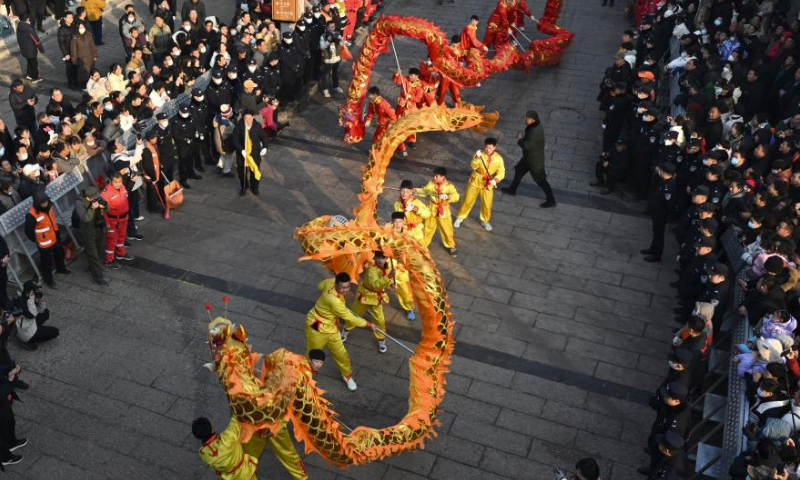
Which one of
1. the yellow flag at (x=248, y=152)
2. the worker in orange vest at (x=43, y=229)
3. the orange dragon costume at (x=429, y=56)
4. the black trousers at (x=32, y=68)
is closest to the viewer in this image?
the worker in orange vest at (x=43, y=229)

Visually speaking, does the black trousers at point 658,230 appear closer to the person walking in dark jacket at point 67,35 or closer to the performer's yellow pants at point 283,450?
the performer's yellow pants at point 283,450

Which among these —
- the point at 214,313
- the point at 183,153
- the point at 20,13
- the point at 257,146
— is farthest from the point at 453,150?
the point at 20,13

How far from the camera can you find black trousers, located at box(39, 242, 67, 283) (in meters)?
10.2

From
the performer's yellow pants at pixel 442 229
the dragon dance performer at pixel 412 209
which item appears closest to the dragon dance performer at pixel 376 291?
the dragon dance performer at pixel 412 209

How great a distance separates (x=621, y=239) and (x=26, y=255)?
8542 millimetres

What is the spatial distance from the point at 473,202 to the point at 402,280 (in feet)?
8.34

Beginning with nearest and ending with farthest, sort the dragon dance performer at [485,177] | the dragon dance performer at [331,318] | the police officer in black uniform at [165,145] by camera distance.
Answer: the dragon dance performer at [331,318], the dragon dance performer at [485,177], the police officer in black uniform at [165,145]

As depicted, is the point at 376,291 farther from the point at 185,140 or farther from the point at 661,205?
the point at 185,140

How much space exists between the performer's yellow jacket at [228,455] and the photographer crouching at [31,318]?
145 inches

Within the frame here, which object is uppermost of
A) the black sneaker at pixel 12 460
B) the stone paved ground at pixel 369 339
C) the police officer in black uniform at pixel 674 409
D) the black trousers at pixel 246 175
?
the police officer in black uniform at pixel 674 409

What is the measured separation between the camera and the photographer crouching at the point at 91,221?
10.2 m

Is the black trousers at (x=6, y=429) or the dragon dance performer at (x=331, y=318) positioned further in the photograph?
the dragon dance performer at (x=331, y=318)

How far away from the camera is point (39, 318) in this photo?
9391 millimetres

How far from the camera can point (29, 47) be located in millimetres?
15578
